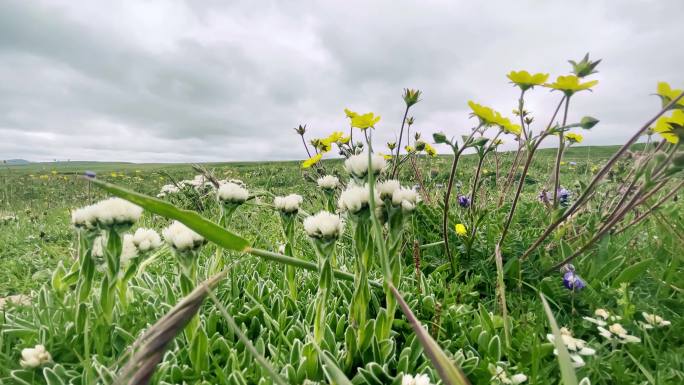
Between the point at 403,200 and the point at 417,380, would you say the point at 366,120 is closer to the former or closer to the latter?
the point at 403,200

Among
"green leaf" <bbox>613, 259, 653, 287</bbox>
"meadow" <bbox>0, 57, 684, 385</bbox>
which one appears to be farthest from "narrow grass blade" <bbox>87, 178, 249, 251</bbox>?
"green leaf" <bbox>613, 259, 653, 287</bbox>

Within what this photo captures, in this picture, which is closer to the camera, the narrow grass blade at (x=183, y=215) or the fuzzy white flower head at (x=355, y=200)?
the narrow grass blade at (x=183, y=215)

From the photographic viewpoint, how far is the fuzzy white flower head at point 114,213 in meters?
1.49

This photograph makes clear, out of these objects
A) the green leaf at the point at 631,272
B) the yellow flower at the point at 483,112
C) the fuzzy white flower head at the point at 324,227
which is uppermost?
the yellow flower at the point at 483,112

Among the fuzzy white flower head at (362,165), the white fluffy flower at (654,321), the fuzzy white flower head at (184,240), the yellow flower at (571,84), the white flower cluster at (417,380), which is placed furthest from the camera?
the yellow flower at (571,84)

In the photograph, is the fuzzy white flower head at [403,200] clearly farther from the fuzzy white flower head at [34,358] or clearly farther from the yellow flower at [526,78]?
the fuzzy white flower head at [34,358]

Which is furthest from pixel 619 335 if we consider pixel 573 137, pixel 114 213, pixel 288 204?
pixel 114 213

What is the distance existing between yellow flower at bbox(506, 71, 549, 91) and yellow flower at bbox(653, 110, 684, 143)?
61 centimetres

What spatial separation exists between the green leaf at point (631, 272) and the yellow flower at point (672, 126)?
0.89 m

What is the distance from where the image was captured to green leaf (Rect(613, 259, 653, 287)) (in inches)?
90.5

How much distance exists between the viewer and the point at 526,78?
214 centimetres

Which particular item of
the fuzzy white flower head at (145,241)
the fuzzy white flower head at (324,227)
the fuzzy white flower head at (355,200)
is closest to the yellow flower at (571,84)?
the fuzzy white flower head at (355,200)

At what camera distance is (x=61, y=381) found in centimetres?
148

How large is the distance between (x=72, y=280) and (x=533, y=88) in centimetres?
294
